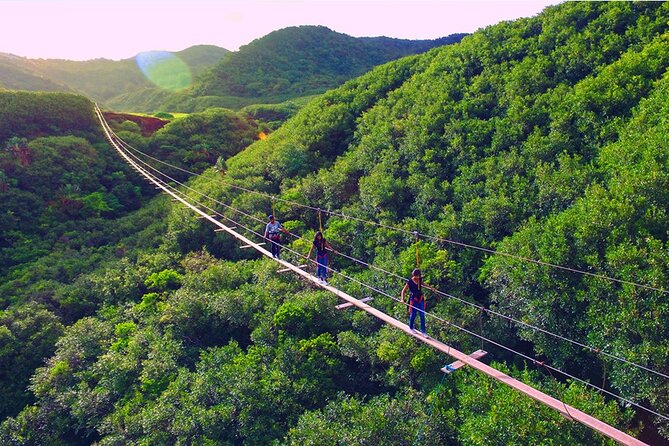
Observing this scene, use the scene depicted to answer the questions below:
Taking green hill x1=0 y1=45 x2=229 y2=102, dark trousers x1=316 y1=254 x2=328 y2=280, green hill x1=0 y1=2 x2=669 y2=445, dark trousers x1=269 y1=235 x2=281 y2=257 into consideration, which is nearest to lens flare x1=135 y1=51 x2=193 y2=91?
green hill x1=0 y1=45 x2=229 y2=102

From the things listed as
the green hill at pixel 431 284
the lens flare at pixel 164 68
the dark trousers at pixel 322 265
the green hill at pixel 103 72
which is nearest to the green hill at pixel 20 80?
the green hill at pixel 103 72

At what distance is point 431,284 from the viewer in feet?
45.5

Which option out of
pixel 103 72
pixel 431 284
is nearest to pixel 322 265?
pixel 431 284

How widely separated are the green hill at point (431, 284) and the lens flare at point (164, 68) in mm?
81420

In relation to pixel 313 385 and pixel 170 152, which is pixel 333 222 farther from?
pixel 170 152

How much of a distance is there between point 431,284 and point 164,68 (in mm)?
116053

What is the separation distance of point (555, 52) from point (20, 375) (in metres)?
25.7

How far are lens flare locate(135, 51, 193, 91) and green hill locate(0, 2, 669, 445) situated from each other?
81420 mm

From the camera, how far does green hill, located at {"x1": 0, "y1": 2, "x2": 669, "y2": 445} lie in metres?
10.4

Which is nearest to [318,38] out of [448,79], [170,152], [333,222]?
[170,152]

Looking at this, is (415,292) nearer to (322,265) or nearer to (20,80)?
(322,265)

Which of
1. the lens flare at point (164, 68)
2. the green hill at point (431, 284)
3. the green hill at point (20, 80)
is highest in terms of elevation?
the lens flare at point (164, 68)

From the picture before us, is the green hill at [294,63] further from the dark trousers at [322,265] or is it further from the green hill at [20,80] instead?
the dark trousers at [322,265]

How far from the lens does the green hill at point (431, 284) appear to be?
10.4 m
